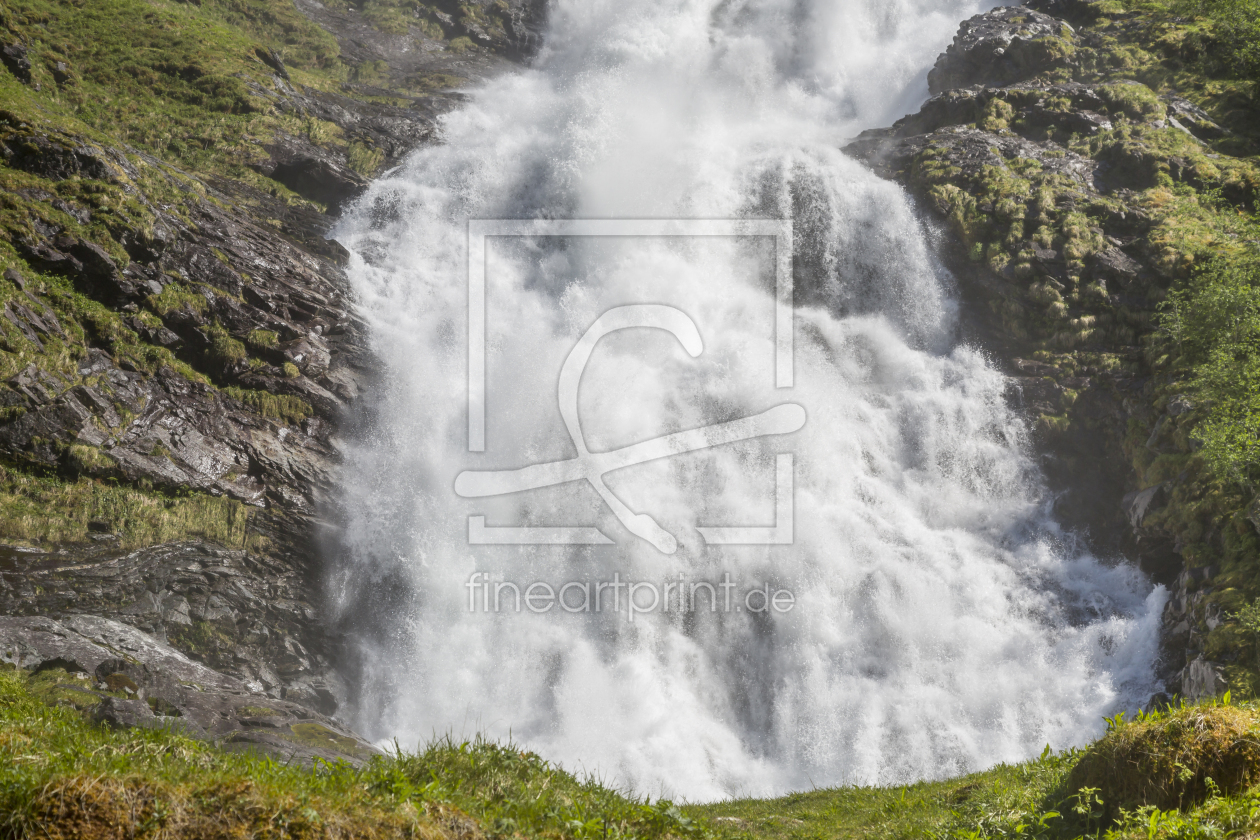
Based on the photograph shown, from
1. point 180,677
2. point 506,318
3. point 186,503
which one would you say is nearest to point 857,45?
point 506,318

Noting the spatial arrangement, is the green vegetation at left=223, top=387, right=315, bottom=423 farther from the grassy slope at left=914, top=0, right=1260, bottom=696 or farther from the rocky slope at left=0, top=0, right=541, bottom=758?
the grassy slope at left=914, top=0, right=1260, bottom=696

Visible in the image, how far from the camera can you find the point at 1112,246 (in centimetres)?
2272

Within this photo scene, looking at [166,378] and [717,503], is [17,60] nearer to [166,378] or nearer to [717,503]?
[166,378]

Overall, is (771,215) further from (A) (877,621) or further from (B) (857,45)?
(B) (857,45)

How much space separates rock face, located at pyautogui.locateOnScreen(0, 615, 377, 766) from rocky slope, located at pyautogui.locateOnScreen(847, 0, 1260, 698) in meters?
15.6

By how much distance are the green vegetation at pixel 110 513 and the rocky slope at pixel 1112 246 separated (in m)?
20.4

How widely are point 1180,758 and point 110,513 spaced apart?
56.8 feet

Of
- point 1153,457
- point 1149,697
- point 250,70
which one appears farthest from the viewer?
point 250,70

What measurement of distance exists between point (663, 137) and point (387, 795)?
32754mm

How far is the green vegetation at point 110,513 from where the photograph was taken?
1286cm

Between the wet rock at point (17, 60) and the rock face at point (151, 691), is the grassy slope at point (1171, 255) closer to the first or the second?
the rock face at point (151, 691)

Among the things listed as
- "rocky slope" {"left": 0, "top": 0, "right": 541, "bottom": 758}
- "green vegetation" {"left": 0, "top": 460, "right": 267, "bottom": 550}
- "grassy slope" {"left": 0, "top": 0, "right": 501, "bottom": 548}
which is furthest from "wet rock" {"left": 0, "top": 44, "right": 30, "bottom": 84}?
"green vegetation" {"left": 0, "top": 460, "right": 267, "bottom": 550}

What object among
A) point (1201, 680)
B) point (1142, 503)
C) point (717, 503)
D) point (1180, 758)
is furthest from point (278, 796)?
point (1142, 503)

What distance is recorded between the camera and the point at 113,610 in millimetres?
12750
